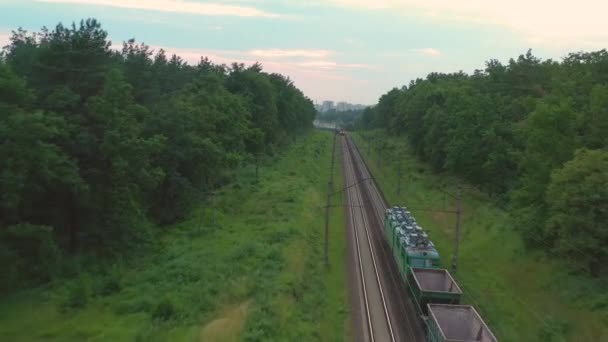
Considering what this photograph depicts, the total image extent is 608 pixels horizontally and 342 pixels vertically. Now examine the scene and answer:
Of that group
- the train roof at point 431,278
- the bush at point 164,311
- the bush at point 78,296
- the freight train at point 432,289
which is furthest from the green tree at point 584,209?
the bush at point 78,296

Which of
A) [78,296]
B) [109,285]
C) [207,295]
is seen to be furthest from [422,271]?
[78,296]

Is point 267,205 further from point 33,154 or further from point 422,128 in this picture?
point 422,128

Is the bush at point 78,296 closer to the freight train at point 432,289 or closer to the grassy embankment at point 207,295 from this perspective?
the grassy embankment at point 207,295

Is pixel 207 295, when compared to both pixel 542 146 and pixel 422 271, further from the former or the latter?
pixel 542 146

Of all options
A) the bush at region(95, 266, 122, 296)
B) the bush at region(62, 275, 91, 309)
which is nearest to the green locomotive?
the bush at region(95, 266, 122, 296)

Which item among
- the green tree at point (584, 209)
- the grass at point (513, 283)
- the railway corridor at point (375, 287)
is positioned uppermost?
the green tree at point (584, 209)

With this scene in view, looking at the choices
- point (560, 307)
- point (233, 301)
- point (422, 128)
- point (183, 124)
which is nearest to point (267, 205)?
point (183, 124)
